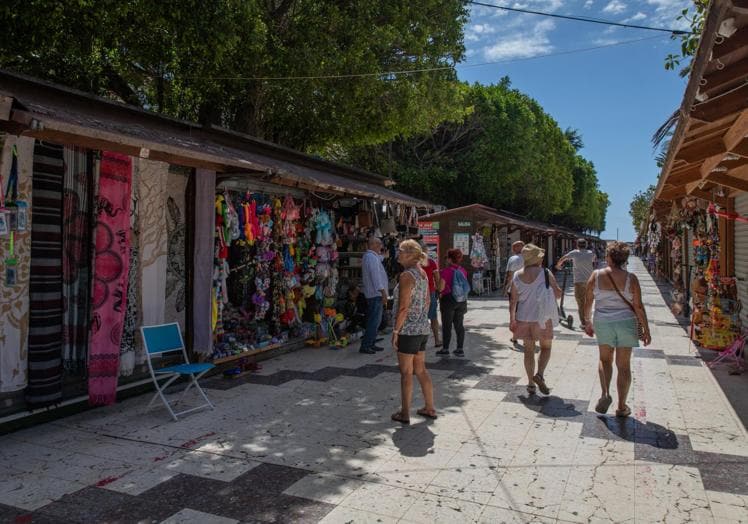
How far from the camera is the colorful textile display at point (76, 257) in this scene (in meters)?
5.37

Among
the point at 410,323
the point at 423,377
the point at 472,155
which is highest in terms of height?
the point at 472,155

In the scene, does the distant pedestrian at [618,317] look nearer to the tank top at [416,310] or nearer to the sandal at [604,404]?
the sandal at [604,404]

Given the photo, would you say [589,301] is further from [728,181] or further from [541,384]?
[728,181]

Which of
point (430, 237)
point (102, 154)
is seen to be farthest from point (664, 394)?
point (430, 237)

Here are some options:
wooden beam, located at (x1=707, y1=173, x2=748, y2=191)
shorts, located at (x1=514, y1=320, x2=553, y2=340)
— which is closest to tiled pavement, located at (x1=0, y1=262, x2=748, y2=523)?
shorts, located at (x1=514, y1=320, x2=553, y2=340)

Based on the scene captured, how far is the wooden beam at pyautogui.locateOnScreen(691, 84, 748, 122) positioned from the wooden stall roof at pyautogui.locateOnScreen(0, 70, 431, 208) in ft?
15.2

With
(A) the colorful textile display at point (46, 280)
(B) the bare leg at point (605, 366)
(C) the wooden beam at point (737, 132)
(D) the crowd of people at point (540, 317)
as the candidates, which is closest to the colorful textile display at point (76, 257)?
(A) the colorful textile display at point (46, 280)

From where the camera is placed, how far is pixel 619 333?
5.02 meters

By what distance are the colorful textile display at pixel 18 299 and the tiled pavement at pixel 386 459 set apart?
0.57 metres

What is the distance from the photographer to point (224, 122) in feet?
44.0

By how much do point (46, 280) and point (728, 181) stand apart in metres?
8.18

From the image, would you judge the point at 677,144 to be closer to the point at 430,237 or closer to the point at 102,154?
the point at 102,154

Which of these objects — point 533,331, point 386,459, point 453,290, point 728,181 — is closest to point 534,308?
point 533,331

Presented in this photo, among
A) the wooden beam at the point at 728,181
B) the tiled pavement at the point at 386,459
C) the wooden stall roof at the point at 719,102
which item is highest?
the wooden stall roof at the point at 719,102
